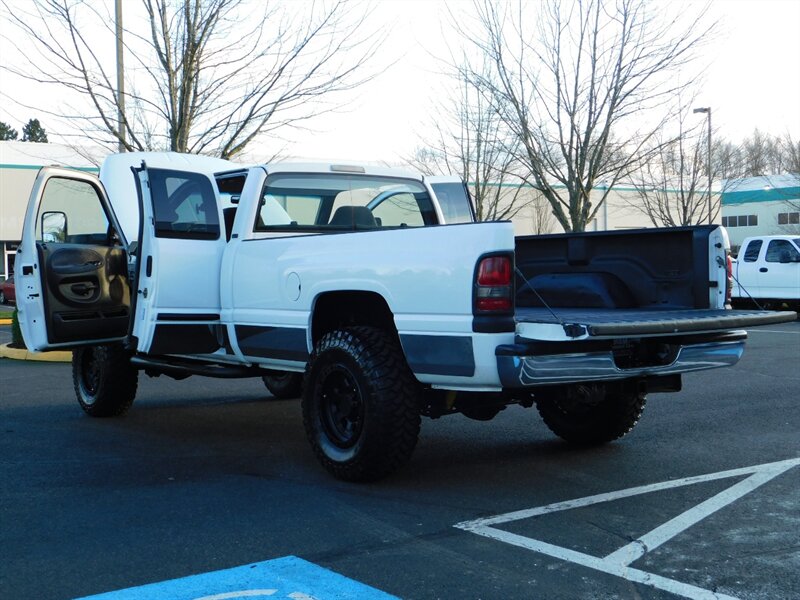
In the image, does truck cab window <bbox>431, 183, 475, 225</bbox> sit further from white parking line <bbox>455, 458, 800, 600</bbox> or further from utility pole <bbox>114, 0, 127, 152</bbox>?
utility pole <bbox>114, 0, 127, 152</bbox>

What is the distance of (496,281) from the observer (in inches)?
200

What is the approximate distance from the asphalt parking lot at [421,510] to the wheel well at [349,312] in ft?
3.14

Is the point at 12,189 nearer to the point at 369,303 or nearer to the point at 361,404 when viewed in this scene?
the point at 369,303

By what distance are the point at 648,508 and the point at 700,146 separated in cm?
2312

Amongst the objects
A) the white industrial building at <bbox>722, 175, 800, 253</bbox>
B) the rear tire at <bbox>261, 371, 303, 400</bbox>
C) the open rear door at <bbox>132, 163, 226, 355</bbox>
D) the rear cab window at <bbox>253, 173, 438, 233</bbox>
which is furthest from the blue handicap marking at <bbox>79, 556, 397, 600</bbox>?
the white industrial building at <bbox>722, 175, 800, 253</bbox>

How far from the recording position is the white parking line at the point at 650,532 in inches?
159

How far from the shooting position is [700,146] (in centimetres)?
2655

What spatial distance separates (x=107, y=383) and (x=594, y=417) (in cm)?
419

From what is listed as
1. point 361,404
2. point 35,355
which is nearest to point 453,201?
point 361,404

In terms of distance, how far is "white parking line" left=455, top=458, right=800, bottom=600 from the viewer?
4.04m

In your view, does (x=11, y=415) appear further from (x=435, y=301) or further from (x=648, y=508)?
(x=648, y=508)

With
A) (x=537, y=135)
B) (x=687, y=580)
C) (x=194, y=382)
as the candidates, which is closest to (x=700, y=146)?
(x=537, y=135)

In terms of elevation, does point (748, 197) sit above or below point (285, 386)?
above

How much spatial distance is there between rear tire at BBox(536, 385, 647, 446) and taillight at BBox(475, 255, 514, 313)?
176 cm
